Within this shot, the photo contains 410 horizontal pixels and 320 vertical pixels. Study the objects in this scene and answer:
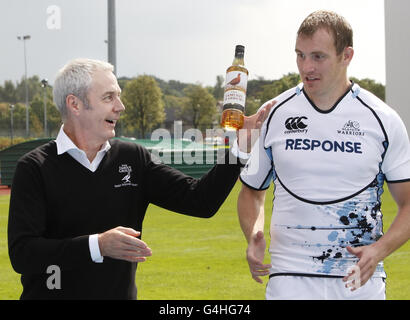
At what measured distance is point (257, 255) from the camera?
11.6 ft

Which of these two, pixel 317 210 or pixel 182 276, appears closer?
pixel 317 210

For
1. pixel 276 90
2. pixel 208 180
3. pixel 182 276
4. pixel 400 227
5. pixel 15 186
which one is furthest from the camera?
pixel 276 90

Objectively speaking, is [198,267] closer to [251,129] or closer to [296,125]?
[251,129]

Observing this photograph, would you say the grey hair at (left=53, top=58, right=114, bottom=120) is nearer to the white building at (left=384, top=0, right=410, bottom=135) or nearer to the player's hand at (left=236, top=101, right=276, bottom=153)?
the player's hand at (left=236, top=101, right=276, bottom=153)

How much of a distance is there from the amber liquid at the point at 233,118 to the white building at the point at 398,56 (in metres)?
37.9

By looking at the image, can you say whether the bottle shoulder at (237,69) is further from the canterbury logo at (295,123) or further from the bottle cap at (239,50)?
the canterbury logo at (295,123)

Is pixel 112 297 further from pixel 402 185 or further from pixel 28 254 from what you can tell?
pixel 402 185

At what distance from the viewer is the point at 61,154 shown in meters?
3.81

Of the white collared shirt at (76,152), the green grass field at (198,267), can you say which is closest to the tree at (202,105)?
the green grass field at (198,267)

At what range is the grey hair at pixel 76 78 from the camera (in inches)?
147

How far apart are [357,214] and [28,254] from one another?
1.85 meters

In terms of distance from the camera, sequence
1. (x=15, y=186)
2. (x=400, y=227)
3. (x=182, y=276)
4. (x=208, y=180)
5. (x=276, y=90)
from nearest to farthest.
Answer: (x=400, y=227), (x=15, y=186), (x=208, y=180), (x=182, y=276), (x=276, y=90)

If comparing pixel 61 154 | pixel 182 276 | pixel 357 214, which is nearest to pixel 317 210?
pixel 357 214

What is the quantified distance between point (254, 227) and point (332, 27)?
1.25m
